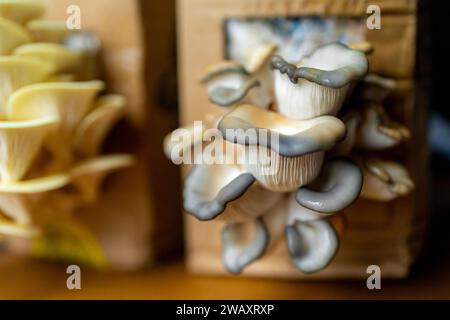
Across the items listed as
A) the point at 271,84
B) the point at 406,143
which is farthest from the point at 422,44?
the point at 271,84

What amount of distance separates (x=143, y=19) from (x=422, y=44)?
428 mm

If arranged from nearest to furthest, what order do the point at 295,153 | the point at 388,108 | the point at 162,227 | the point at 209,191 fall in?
the point at 295,153
the point at 209,191
the point at 388,108
the point at 162,227

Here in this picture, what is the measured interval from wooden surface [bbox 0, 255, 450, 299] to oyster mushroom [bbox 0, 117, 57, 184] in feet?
0.71

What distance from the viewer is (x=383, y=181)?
62 centimetres

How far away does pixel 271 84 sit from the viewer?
64cm

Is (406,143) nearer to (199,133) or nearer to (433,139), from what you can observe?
(199,133)

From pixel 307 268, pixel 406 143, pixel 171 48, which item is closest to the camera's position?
pixel 307 268

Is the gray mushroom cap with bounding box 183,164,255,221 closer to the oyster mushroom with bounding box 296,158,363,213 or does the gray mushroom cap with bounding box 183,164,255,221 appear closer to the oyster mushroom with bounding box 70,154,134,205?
the oyster mushroom with bounding box 296,158,363,213

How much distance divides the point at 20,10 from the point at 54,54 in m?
0.07

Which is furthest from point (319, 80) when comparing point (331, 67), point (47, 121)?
point (47, 121)

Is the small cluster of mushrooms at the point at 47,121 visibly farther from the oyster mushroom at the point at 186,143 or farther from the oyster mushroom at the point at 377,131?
the oyster mushroom at the point at 377,131

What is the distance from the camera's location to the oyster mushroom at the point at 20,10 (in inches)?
26.0

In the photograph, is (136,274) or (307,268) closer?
(307,268)

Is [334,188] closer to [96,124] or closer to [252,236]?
[252,236]
